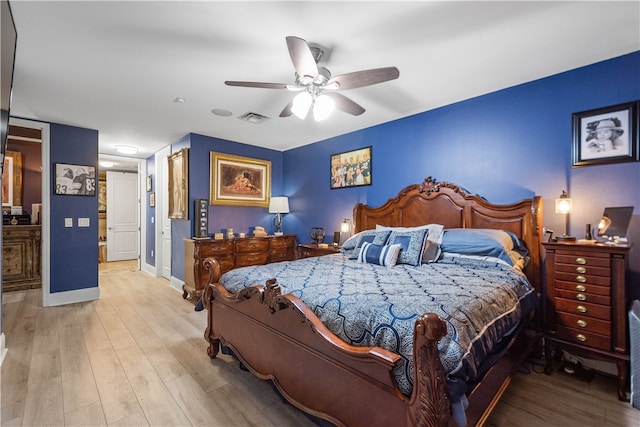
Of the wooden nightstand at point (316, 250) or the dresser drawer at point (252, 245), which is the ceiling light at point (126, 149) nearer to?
the dresser drawer at point (252, 245)

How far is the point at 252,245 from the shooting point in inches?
179

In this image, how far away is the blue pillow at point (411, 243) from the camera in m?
2.64

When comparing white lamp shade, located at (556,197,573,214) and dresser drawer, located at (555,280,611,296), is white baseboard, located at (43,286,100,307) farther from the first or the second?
white lamp shade, located at (556,197,573,214)

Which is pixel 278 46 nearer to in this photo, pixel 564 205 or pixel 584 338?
pixel 564 205

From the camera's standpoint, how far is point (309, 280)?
2066mm

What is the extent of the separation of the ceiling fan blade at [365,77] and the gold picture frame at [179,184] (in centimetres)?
319

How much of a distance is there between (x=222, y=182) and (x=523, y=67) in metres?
4.14

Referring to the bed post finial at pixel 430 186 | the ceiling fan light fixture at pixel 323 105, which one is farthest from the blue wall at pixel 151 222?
the bed post finial at pixel 430 186

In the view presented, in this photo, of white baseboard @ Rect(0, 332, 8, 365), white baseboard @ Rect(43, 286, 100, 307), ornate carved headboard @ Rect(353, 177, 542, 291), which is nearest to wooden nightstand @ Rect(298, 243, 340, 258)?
ornate carved headboard @ Rect(353, 177, 542, 291)

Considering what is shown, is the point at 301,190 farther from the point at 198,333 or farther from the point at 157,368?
the point at 157,368

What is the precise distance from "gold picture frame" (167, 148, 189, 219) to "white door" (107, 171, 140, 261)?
138 inches

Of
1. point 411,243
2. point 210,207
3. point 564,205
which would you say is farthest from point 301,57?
point 210,207

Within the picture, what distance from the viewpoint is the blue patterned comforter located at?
1.27 metres

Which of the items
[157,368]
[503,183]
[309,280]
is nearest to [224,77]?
[309,280]
